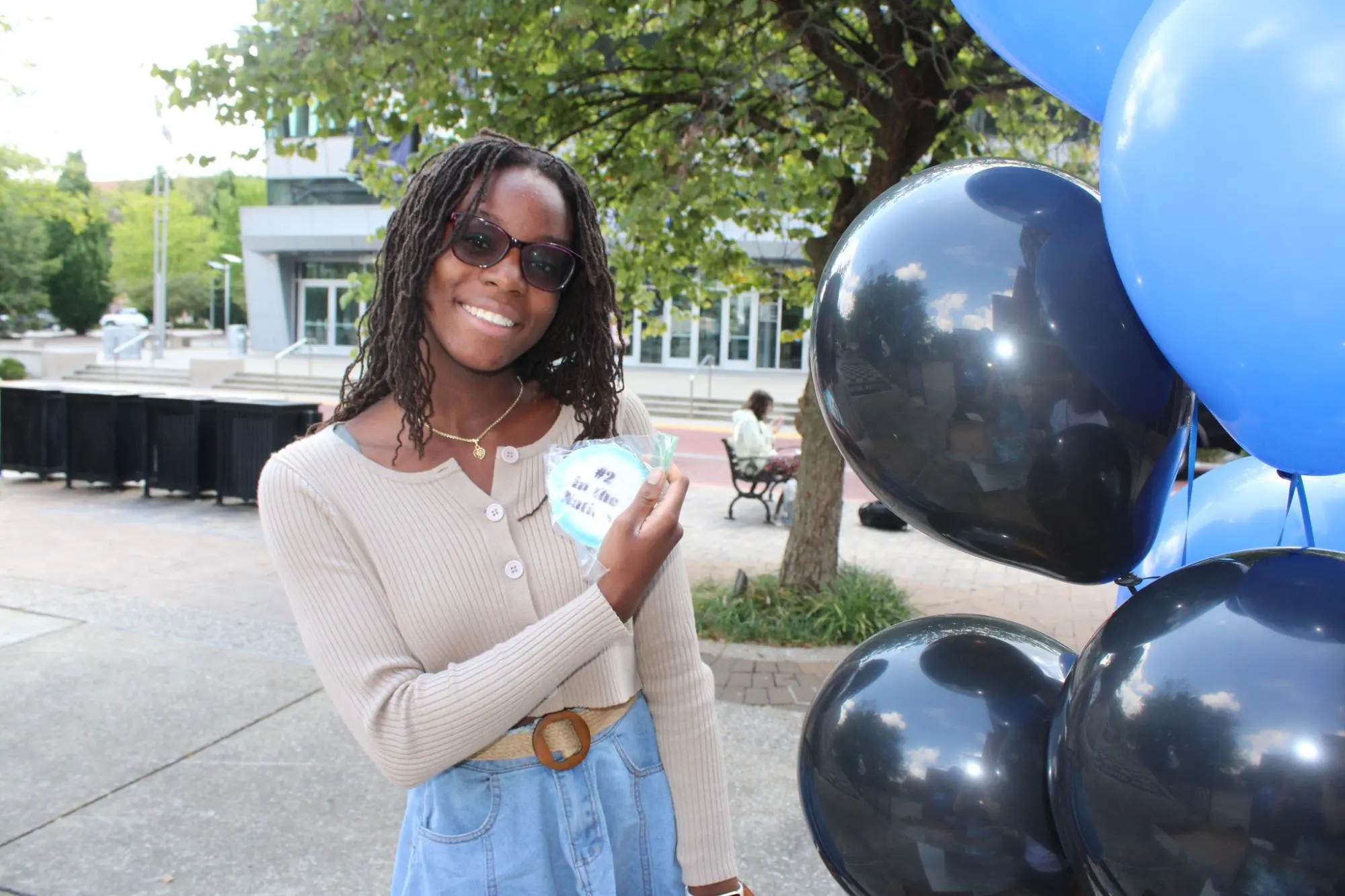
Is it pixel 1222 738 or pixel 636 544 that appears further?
pixel 636 544

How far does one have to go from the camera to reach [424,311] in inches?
59.7

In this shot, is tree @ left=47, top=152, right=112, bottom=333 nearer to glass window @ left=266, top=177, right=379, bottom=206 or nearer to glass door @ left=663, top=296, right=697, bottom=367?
glass window @ left=266, top=177, right=379, bottom=206

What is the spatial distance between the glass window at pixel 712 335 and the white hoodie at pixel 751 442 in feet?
56.9

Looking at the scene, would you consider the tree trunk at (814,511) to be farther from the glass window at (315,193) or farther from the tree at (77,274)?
the tree at (77,274)

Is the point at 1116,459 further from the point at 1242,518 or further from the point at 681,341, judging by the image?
the point at 681,341

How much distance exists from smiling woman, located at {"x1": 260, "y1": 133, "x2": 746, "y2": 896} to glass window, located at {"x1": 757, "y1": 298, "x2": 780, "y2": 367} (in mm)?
25729

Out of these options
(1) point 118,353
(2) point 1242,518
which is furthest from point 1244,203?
(1) point 118,353

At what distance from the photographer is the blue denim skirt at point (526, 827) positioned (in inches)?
55.2

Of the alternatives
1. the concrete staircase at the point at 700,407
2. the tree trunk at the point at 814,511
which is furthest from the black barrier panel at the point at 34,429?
the concrete staircase at the point at 700,407

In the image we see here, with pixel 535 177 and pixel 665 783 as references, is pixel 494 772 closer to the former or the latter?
pixel 665 783

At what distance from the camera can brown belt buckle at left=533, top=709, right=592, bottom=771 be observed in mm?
1429

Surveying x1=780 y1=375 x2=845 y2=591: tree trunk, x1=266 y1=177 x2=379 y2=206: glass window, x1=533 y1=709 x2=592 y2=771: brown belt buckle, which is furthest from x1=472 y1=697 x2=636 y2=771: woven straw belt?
x1=266 y1=177 x2=379 y2=206: glass window

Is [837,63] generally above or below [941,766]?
above

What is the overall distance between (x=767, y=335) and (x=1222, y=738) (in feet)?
87.9
